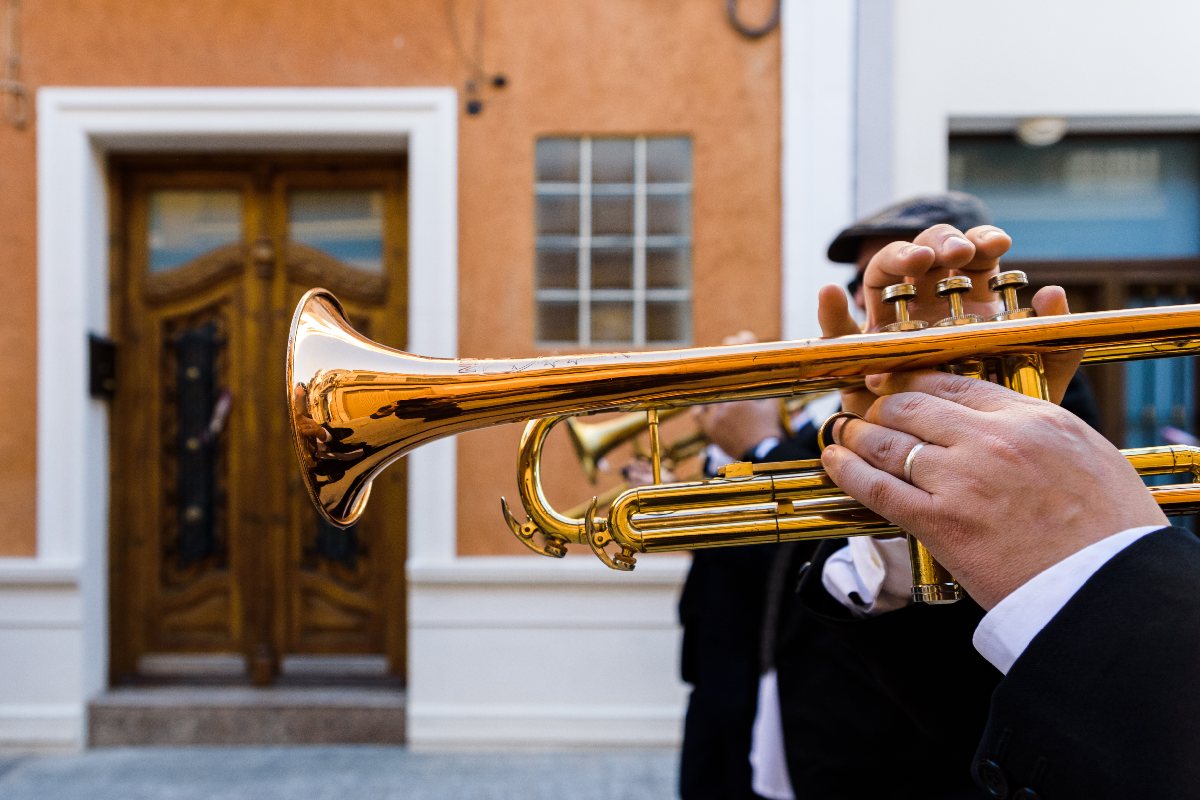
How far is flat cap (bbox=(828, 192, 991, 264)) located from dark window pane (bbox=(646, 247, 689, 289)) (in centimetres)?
207

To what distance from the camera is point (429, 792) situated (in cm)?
348

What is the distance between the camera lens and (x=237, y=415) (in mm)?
4164

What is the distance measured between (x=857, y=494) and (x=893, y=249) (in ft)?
1.21

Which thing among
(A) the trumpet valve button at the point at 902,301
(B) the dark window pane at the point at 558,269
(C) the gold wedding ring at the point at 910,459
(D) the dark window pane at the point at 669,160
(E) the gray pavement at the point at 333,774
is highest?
(D) the dark window pane at the point at 669,160

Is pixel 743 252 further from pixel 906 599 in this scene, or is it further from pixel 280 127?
pixel 906 599

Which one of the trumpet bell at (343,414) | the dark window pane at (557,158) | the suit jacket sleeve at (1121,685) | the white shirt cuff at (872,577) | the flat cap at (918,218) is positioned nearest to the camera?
the suit jacket sleeve at (1121,685)

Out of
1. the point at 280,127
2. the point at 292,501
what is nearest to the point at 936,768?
the point at 292,501

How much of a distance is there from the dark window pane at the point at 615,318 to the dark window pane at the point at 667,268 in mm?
173

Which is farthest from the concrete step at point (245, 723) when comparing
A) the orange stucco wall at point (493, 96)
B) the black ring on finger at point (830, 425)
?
the black ring on finger at point (830, 425)

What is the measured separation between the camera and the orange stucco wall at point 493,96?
3.87 m

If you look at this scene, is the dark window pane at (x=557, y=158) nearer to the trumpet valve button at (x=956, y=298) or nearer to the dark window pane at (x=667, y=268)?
the dark window pane at (x=667, y=268)

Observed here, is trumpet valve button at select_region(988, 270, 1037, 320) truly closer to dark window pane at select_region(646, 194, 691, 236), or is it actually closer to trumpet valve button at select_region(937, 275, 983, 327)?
trumpet valve button at select_region(937, 275, 983, 327)

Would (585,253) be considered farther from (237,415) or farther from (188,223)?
(188,223)

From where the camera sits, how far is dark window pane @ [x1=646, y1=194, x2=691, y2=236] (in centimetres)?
400
